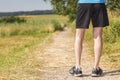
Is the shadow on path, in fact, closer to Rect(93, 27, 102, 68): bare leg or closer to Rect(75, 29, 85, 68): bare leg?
Rect(93, 27, 102, 68): bare leg

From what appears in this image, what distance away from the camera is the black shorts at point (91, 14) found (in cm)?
781

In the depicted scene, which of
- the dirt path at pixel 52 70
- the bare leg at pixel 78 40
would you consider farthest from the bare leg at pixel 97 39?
the dirt path at pixel 52 70

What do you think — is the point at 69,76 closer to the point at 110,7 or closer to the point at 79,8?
the point at 79,8

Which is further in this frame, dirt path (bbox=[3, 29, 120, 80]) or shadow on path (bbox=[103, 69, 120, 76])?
shadow on path (bbox=[103, 69, 120, 76])

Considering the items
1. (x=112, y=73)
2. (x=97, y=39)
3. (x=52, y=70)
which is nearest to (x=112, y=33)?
(x=52, y=70)

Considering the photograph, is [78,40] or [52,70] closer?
[78,40]

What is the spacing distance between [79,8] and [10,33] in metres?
40.6

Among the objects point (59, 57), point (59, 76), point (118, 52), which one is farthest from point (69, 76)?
point (118, 52)

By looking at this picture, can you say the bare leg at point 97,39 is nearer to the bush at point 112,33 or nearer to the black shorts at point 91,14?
the black shorts at point 91,14

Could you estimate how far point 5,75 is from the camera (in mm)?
8023

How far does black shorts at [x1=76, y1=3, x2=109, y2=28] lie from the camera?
7805mm

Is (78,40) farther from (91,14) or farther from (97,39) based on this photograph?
(91,14)

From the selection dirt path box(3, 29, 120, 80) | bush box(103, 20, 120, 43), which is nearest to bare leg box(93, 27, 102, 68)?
dirt path box(3, 29, 120, 80)

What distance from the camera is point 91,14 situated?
7.86 meters
